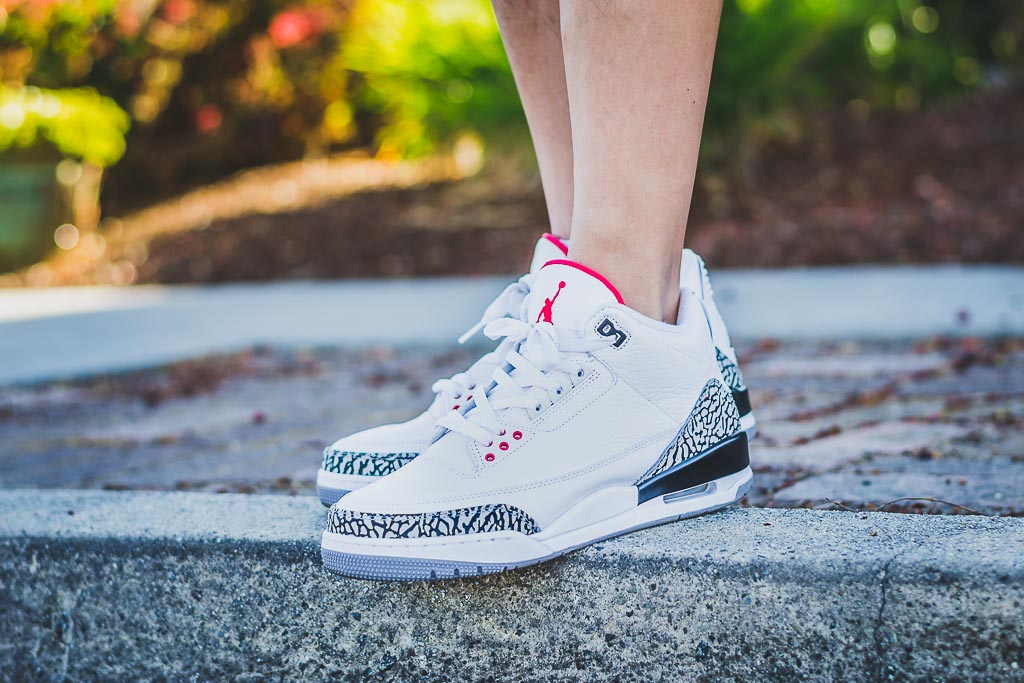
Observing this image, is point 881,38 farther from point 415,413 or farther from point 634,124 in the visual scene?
point 634,124

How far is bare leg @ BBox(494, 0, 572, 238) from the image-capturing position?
51.1 inches

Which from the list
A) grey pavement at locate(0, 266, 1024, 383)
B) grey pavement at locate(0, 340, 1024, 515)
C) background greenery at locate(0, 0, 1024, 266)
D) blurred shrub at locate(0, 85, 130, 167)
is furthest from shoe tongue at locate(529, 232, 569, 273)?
blurred shrub at locate(0, 85, 130, 167)

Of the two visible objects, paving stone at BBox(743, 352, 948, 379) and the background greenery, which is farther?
the background greenery

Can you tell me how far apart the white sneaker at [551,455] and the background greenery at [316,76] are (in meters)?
4.35

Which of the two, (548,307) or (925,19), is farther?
(925,19)

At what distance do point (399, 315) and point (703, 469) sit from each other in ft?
7.29

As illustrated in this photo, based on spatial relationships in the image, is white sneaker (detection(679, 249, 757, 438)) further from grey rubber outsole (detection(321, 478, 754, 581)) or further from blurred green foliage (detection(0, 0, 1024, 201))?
blurred green foliage (detection(0, 0, 1024, 201))

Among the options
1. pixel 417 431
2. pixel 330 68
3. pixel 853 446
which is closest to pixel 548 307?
pixel 417 431

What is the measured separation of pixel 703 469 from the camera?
→ 1139mm

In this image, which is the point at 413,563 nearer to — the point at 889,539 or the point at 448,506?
the point at 448,506

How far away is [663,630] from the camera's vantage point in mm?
1017

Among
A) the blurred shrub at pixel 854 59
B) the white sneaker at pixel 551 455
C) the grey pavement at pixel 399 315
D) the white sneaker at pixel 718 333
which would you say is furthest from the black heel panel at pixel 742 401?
the blurred shrub at pixel 854 59

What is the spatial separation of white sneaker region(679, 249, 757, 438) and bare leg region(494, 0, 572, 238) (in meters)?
0.17

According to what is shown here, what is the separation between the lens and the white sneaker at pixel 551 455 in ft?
3.37
